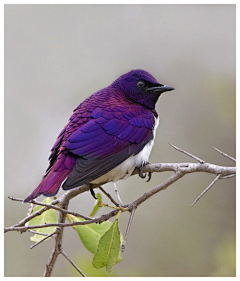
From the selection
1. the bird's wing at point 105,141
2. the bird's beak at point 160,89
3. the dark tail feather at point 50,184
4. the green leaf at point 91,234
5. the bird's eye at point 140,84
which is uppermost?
the bird's eye at point 140,84

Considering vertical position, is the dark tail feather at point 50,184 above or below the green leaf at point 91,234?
above

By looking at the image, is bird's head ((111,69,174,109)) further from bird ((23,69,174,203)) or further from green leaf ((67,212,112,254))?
green leaf ((67,212,112,254))

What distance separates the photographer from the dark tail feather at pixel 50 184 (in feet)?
8.91

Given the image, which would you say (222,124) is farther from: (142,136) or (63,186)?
(63,186)

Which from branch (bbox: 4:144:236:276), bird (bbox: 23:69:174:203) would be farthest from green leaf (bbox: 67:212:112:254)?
bird (bbox: 23:69:174:203)

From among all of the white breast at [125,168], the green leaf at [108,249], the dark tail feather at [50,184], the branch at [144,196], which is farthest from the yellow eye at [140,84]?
the green leaf at [108,249]

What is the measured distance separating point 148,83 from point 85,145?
0.86m

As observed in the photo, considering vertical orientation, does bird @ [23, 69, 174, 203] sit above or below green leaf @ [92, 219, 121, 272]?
above

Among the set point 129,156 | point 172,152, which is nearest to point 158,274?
point 172,152

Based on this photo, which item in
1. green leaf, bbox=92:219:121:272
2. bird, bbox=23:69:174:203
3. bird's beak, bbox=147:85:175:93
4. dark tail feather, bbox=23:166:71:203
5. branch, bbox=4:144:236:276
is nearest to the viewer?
branch, bbox=4:144:236:276

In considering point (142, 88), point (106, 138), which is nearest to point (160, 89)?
point (142, 88)

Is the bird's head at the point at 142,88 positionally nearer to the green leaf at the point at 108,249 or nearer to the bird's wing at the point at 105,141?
the bird's wing at the point at 105,141

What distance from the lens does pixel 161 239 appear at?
5020 mm

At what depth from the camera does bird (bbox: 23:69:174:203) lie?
284 centimetres
